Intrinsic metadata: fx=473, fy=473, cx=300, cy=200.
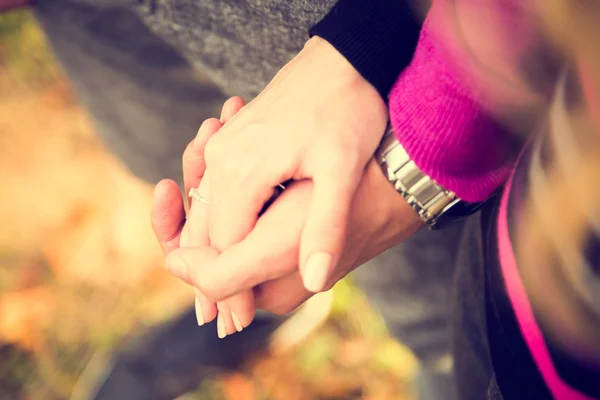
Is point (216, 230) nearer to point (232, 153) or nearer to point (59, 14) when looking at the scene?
point (232, 153)

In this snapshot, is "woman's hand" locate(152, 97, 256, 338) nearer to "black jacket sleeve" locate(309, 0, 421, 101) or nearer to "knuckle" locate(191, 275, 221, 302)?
"knuckle" locate(191, 275, 221, 302)

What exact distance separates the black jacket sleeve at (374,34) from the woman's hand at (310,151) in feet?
0.04

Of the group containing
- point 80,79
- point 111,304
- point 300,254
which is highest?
point 300,254

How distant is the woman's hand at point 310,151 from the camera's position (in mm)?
469

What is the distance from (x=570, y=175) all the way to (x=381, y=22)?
0.24 meters

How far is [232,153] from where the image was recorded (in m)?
0.52

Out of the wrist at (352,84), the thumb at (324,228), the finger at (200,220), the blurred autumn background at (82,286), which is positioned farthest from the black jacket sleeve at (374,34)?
the blurred autumn background at (82,286)

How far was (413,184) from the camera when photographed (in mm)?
492

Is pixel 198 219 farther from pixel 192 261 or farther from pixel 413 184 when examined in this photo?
pixel 413 184

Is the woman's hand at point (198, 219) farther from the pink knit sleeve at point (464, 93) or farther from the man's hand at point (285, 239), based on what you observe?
the pink knit sleeve at point (464, 93)

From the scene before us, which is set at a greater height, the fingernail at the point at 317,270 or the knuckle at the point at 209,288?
the fingernail at the point at 317,270

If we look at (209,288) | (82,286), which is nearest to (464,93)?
(209,288)

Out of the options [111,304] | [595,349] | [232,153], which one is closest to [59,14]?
[232,153]

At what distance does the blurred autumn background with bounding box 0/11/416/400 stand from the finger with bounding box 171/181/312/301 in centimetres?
76
